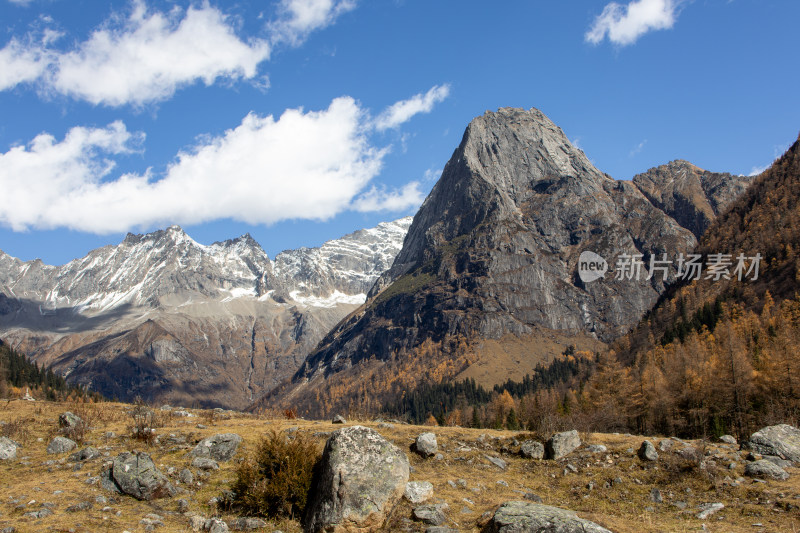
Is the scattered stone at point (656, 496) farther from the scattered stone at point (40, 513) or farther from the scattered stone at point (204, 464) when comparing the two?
the scattered stone at point (40, 513)

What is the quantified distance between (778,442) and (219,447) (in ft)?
99.8

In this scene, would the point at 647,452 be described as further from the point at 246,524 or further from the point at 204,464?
the point at 204,464

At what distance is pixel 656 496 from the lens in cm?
2177

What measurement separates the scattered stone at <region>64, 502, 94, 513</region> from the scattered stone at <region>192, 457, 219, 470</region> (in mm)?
5348

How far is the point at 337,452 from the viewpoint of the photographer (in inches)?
730

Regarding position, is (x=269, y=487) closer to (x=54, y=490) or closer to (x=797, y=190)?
(x=54, y=490)

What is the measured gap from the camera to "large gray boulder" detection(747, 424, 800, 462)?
84.0 ft

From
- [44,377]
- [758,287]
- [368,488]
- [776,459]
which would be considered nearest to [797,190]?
[758,287]

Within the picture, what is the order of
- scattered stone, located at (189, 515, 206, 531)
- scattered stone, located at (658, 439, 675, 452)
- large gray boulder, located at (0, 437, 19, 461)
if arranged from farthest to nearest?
scattered stone, located at (658, 439, 675, 452) < large gray boulder, located at (0, 437, 19, 461) < scattered stone, located at (189, 515, 206, 531)

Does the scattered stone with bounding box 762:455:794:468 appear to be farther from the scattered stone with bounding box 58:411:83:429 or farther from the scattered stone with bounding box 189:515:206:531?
the scattered stone with bounding box 58:411:83:429

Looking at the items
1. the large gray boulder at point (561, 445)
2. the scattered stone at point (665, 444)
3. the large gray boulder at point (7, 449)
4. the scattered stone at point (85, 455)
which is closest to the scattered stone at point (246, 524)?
the scattered stone at point (85, 455)

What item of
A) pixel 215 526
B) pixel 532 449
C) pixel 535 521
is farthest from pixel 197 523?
pixel 532 449

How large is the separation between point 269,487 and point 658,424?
6528 cm

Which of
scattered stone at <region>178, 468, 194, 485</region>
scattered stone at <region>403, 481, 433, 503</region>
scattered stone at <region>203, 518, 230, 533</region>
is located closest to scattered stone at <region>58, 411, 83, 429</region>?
scattered stone at <region>178, 468, 194, 485</region>
